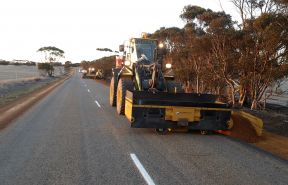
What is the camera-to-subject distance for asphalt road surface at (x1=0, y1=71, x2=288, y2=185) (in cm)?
680

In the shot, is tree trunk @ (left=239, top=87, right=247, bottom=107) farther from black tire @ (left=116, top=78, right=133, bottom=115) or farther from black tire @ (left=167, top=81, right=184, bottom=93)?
black tire @ (left=116, top=78, right=133, bottom=115)

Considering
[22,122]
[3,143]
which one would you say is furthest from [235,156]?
[22,122]

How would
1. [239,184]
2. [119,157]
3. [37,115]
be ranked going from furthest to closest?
[37,115] < [119,157] < [239,184]

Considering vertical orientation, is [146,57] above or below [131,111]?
above

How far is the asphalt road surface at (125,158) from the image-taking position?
6.80 metres

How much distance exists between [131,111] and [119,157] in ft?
9.74

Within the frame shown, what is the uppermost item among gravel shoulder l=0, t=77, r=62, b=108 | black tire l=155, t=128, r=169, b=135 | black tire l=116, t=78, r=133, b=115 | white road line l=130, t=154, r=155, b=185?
black tire l=116, t=78, r=133, b=115

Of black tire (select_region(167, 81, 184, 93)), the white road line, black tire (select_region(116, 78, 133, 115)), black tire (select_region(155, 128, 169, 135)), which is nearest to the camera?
the white road line

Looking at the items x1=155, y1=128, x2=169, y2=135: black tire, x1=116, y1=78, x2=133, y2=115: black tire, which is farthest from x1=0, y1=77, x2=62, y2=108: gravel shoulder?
x1=155, y1=128, x2=169, y2=135: black tire

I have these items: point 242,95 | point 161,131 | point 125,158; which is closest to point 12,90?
point 242,95

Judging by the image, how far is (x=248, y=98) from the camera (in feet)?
86.3

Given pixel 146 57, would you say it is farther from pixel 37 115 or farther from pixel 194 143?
pixel 194 143

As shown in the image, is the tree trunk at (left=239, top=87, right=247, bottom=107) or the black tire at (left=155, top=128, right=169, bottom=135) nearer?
the black tire at (left=155, top=128, right=169, bottom=135)

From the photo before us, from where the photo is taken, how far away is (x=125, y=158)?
26.9 ft
